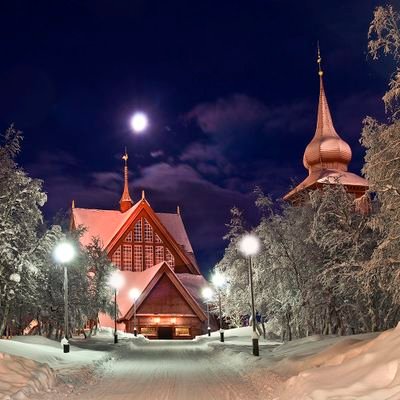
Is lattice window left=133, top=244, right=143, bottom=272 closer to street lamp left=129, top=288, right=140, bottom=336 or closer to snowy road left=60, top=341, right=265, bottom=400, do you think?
street lamp left=129, top=288, right=140, bottom=336

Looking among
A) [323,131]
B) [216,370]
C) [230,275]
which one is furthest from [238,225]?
[323,131]

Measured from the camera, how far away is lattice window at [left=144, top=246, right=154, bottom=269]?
71625 mm

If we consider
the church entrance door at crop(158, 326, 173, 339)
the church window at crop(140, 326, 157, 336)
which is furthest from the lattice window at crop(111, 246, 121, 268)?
the church window at crop(140, 326, 157, 336)

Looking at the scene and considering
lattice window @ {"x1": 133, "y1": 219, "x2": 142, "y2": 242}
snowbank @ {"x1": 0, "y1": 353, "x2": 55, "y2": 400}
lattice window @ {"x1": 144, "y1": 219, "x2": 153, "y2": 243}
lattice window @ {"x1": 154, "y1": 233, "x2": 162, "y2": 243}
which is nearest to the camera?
snowbank @ {"x1": 0, "y1": 353, "x2": 55, "y2": 400}

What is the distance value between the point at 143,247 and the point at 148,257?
1.40 metres

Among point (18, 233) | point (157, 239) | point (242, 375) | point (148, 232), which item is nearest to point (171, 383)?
point (242, 375)

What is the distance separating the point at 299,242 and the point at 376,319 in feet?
17.7

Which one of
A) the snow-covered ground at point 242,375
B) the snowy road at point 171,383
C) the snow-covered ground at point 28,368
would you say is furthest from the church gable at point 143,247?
the snowy road at point 171,383

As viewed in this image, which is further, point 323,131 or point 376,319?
point 323,131

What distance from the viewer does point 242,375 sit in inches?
635

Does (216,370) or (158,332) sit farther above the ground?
(158,332)

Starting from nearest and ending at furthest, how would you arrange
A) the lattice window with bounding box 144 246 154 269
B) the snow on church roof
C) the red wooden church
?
the red wooden church → the lattice window with bounding box 144 246 154 269 → the snow on church roof

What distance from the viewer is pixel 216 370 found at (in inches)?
716

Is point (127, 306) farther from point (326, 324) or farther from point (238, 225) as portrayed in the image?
point (326, 324)
